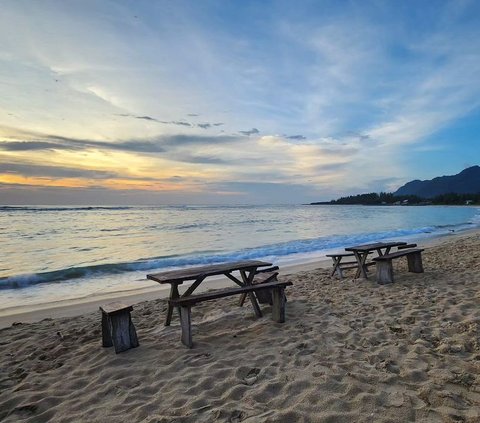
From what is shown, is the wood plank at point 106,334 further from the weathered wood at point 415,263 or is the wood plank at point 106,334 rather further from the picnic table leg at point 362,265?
the weathered wood at point 415,263

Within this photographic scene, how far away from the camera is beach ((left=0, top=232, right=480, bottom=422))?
2.89 metres

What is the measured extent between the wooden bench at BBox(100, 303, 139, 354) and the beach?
113 mm

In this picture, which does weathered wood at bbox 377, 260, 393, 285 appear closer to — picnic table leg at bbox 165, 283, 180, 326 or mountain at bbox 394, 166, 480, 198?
picnic table leg at bbox 165, 283, 180, 326

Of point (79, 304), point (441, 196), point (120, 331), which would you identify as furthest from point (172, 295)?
→ point (441, 196)

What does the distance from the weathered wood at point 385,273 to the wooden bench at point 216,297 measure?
3.41 meters

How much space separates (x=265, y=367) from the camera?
3.64 meters

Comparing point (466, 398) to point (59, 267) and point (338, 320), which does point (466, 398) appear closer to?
point (338, 320)

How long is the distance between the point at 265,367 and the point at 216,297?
4.09 ft

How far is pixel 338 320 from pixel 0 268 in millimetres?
12213

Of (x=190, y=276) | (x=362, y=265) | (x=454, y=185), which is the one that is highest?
(x=454, y=185)

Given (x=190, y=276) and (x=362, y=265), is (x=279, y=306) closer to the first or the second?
(x=190, y=276)

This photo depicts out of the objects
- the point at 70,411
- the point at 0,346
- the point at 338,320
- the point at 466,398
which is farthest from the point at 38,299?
the point at 466,398

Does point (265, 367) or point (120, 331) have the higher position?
point (120, 331)

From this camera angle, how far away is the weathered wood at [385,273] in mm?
7523
